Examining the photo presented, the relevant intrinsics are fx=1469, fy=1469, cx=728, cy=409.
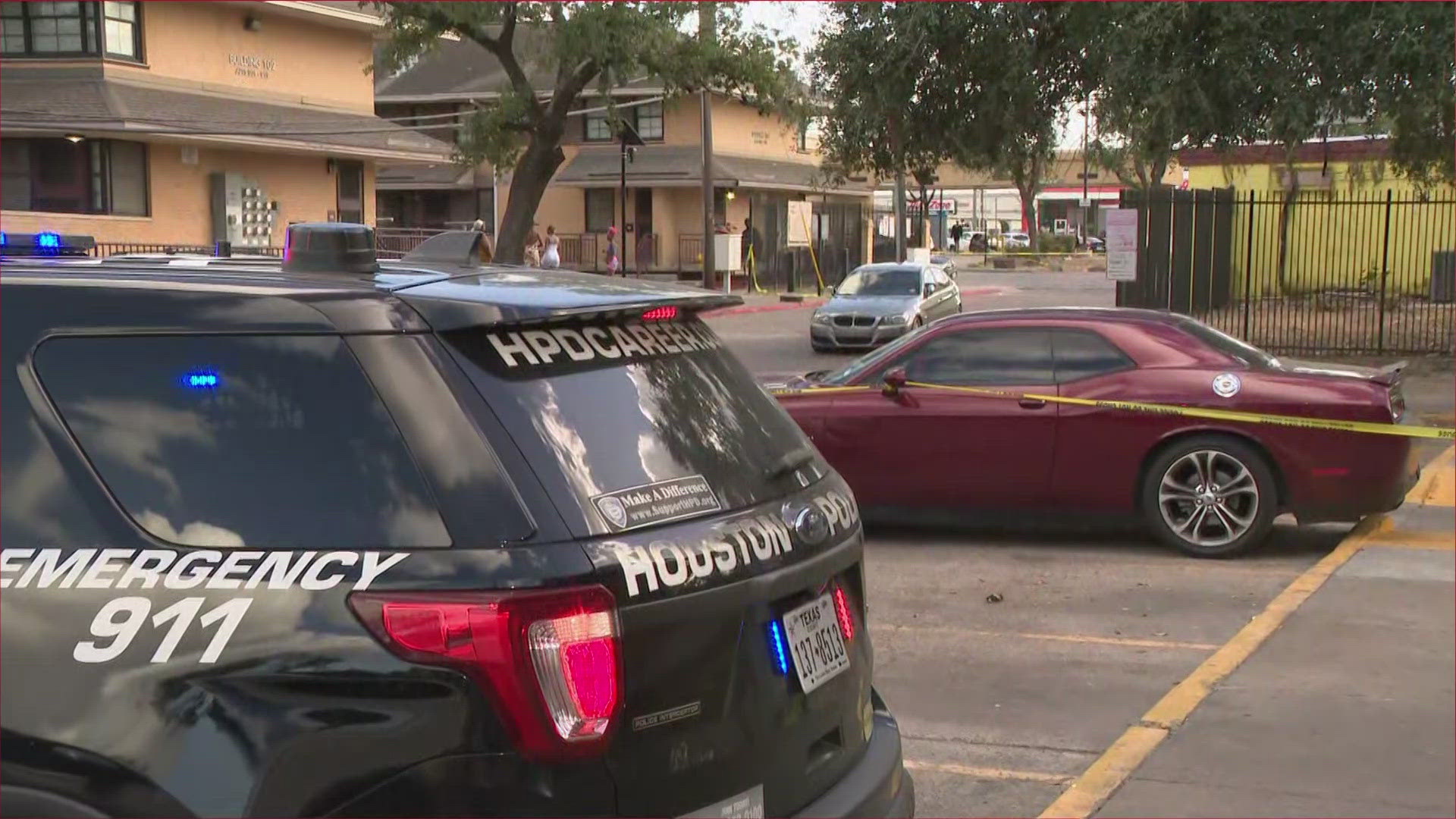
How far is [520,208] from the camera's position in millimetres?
27703

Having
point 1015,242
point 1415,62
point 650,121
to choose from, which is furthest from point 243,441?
point 1015,242

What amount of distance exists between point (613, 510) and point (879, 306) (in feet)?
74.9

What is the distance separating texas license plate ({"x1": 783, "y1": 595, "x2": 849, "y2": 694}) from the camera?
10.6 feet

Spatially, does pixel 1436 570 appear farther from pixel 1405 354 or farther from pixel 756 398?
pixel 1405 354

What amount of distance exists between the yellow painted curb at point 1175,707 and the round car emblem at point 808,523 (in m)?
2.19

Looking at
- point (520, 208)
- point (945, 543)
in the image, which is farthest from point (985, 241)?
point (945, 543)

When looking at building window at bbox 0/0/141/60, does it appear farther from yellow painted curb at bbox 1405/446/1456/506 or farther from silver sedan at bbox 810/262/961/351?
yellow painted curb at bbox 1405/446/1456/506

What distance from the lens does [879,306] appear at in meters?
25.5

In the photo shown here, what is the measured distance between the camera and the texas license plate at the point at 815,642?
3.24m

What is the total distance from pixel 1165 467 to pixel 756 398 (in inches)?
240

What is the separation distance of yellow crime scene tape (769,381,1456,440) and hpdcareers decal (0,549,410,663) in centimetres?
652

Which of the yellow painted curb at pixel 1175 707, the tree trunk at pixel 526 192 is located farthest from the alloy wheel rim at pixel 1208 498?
the tree trunk at pixel 526 192

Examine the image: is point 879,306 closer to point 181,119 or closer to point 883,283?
point 883,283

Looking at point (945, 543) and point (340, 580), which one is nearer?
point (340, 580)
